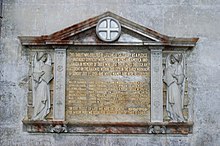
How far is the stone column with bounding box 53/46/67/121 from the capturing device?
841 cm

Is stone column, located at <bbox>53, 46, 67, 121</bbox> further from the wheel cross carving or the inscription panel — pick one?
the wheel cross carving

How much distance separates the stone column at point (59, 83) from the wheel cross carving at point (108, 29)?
0.82 m

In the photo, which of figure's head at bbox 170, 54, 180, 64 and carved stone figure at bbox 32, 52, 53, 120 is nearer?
carved stone figure at bbox 32, 52, 53, 120

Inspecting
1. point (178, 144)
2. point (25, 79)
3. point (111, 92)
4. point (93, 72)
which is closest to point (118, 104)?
point (111, 92)

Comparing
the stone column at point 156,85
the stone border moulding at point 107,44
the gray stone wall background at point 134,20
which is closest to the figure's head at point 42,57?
the stone border moulding at point 107,44

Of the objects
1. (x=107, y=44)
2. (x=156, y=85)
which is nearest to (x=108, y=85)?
(x=107, y=44)

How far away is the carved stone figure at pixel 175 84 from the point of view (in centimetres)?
848

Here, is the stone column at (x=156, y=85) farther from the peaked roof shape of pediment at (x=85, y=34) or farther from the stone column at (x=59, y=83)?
the stone column at (x=59, y=83)

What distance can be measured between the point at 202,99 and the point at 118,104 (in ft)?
5.90

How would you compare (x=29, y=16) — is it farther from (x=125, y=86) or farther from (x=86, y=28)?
(x=125, y=86)

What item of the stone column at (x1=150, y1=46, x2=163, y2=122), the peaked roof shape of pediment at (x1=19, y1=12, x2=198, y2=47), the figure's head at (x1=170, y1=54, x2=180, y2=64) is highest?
the peaked roof shape of pediment at (x1=19, y1=12, x2=198, y2=47)

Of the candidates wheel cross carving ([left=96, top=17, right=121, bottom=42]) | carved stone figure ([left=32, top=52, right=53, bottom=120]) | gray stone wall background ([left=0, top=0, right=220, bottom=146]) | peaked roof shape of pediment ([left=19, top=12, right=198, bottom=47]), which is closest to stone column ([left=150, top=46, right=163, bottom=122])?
peaked roof shape of pediment ([left=19, top=12, right=198, bottom=47])

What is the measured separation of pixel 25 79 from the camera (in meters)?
8.66

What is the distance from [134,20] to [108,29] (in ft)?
2.26
